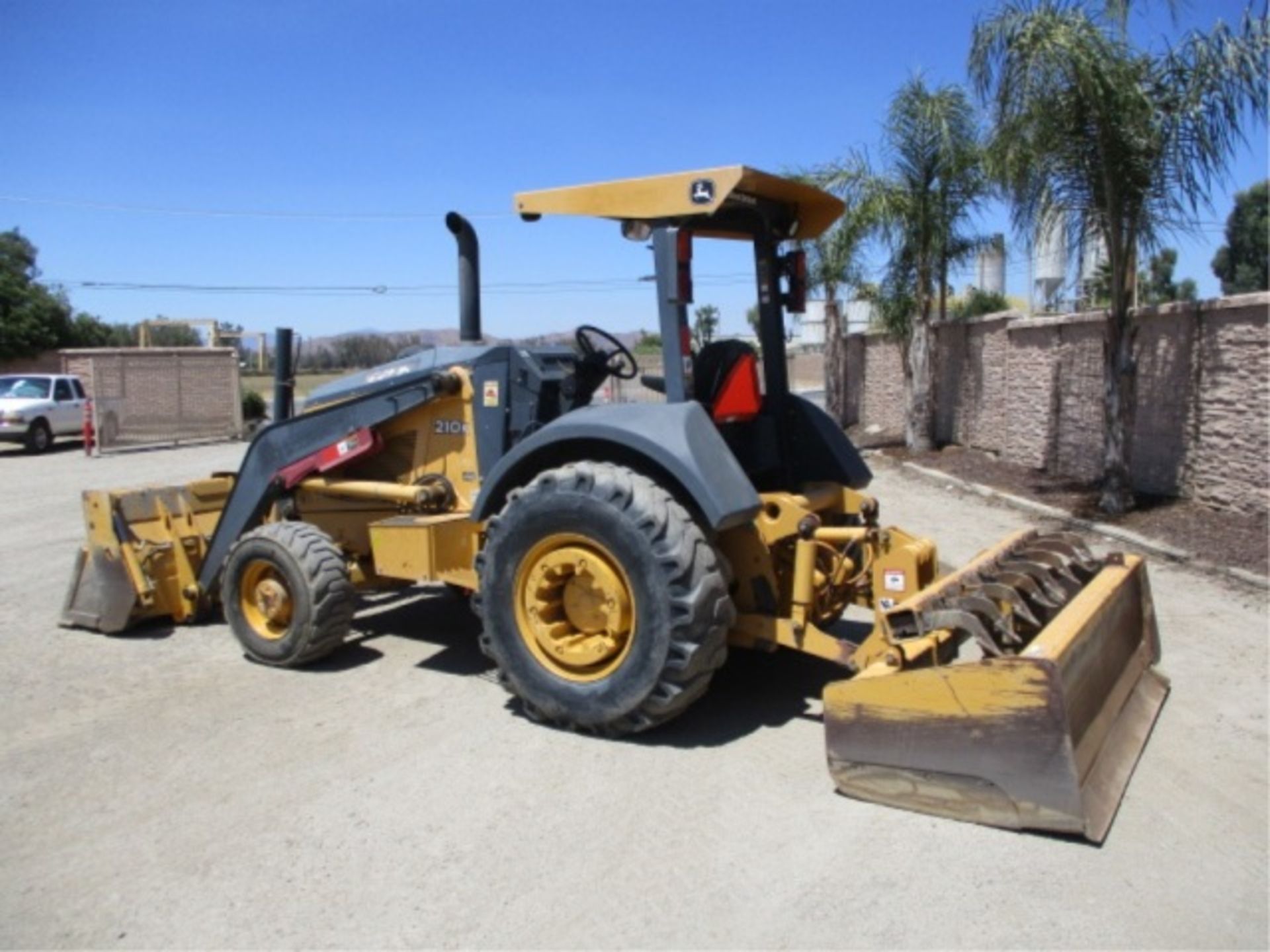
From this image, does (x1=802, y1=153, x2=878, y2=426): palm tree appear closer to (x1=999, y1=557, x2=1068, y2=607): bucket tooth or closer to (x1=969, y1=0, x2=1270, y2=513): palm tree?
(x1=969, y1=0, x2=1270, y2=513): palm tree

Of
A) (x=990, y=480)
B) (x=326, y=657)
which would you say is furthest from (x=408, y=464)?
(x=990, y=480)

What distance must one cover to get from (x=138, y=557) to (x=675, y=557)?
4.12 metres

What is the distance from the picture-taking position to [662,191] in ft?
16.2

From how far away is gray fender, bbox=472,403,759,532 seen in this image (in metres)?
4.67

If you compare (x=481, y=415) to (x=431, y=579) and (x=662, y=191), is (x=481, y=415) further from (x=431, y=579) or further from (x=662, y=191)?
(x=662, y=191)

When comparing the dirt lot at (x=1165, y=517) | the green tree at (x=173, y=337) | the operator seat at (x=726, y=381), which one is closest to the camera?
the operator seat at (x=726, y=381)

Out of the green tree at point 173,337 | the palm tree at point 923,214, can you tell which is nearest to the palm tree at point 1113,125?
the palm tree at point 923,214

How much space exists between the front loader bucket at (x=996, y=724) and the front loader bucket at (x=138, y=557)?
482 cm

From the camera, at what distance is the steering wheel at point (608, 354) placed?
239 inches

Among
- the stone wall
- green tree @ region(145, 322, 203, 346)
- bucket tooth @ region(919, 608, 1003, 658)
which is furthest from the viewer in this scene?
green tree @ region(145, 322, 203, 346)

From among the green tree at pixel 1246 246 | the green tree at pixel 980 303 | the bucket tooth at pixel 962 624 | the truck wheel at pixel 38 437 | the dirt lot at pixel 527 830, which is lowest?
the dirt lot at pixel 527 830

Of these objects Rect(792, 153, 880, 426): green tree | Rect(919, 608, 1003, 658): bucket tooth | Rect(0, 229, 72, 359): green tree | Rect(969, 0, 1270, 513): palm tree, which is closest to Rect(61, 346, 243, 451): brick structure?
Rect(0, 229, 72, 359): green tree

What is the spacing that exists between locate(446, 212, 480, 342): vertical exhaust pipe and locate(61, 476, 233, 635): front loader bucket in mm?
2346

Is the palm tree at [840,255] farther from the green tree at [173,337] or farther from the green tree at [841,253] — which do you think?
the green tree at [173,337]
